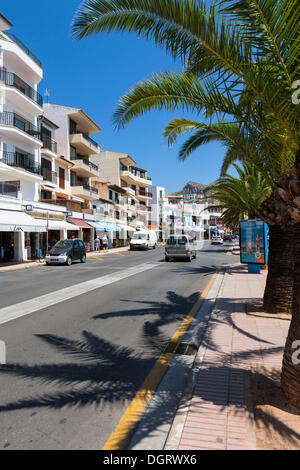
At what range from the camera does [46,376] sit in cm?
425

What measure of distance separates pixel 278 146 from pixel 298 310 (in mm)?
2981

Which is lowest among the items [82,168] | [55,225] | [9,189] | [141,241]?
[141,241]

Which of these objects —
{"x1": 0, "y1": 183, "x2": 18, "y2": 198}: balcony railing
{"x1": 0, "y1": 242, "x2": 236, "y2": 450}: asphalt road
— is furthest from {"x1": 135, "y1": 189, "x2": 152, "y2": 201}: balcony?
{"x1": 0, "y1": 242, "x2": 236, "y2": 450}: asphalt road

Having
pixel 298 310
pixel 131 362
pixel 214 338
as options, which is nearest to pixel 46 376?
pixel 131 362

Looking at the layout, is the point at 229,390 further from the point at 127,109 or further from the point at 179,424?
the point at 127,109

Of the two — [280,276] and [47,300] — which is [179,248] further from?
[280,276]

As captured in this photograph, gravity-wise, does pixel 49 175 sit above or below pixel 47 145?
below

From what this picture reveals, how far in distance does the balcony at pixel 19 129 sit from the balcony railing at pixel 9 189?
364cm

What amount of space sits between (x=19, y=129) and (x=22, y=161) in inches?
117

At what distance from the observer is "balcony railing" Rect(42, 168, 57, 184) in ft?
94.0

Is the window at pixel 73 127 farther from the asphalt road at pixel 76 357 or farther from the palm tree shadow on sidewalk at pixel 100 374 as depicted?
the palm tree shadow on sidewalk at pixel 100 374

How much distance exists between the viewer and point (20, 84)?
25922mm

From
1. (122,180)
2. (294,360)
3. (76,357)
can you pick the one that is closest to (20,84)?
(76,357)

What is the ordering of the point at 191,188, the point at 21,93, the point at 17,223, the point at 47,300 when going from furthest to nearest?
1. the point at 191,188
2. the point at 21,93
3. the point at 17,223
4. the point at 47,300
